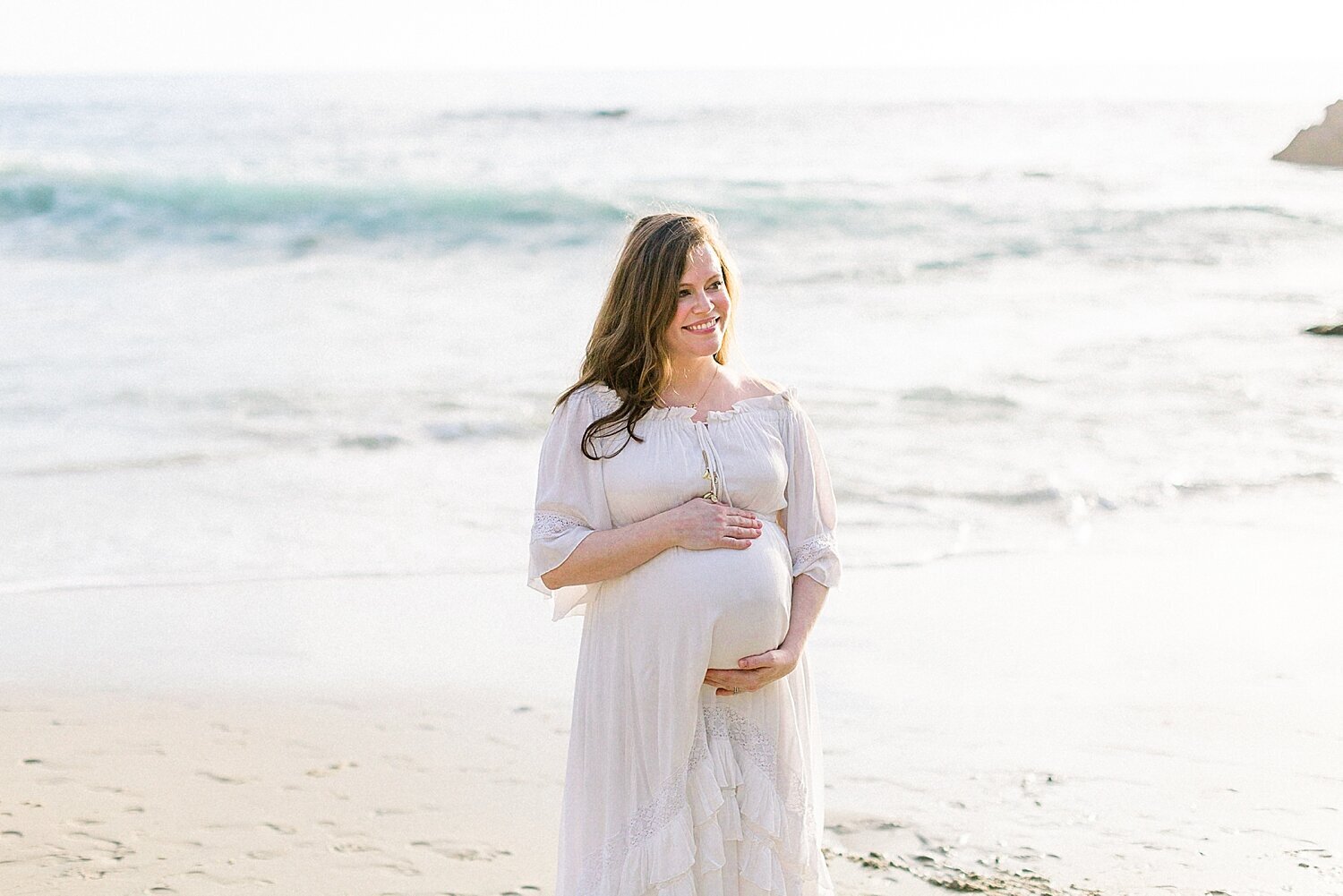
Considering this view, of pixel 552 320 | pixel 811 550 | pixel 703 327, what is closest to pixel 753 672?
pixel 811 550

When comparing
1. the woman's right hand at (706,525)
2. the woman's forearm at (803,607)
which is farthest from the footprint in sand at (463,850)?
the woman's right hand at (706,525)

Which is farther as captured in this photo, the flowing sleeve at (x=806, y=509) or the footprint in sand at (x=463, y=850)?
the footprint in sand at (x=463, y=850)

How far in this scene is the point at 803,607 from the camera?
3084 millimetres

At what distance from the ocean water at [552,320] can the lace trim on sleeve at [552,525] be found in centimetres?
63

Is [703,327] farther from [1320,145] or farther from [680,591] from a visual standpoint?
[1320,145]

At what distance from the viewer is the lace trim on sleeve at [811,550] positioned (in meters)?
3.09

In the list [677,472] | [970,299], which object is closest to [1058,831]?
[677,472]

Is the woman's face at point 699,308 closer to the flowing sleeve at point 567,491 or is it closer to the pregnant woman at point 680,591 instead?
the pregnant woman at point 680,591

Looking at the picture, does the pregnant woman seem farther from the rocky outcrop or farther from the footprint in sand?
the rocky outcrop

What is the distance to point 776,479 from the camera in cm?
306

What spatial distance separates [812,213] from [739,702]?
2279 centimetres

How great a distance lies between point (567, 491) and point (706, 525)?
0.31 meters

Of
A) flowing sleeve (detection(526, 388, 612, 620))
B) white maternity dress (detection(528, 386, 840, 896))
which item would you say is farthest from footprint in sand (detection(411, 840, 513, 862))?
flowing sleeve (detection(526, 388, 612, 620))

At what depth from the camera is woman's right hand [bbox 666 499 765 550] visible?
2.95 metres
